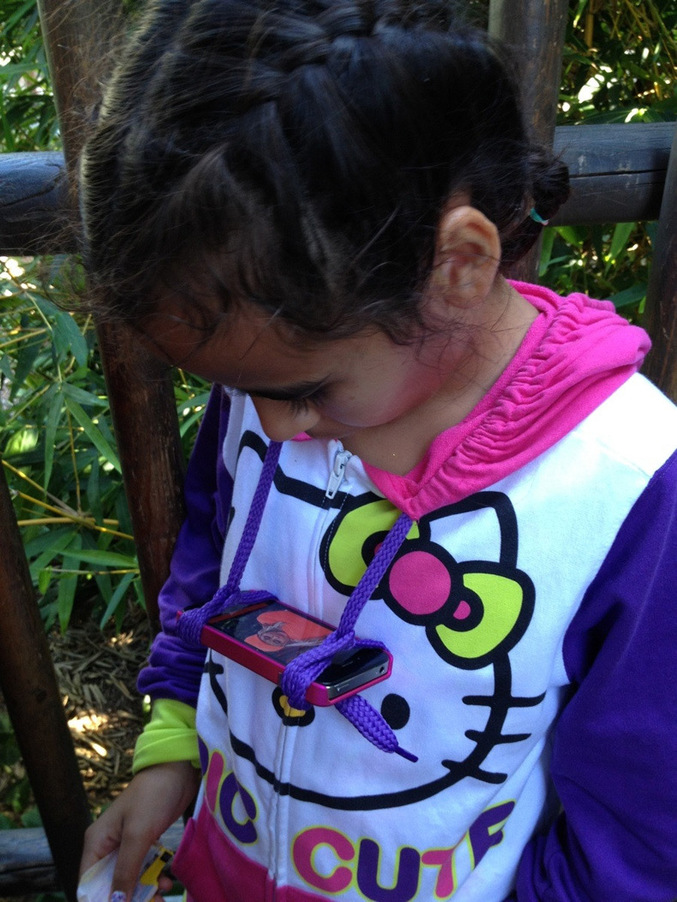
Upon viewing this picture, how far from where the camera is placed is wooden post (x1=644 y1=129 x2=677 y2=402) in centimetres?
104

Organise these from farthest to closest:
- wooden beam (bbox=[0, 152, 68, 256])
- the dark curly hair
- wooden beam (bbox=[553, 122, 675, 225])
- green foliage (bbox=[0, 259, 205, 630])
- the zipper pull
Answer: green foliage (bbox=[0, 259, 205, 630]) → wooden beam (bbox=[553, 122, 675, 225]) → wooden beam (bbox=[0, 152, 68, 256]) → the zipper pull → the dark curly hair

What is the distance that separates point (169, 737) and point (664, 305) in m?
0.78

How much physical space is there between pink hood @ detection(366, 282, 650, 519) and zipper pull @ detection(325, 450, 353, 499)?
0.03 m

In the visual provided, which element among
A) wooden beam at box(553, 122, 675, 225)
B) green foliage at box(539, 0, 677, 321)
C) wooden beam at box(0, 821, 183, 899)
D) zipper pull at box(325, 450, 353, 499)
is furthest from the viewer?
green foliage at box(539, 0, 677, 321)

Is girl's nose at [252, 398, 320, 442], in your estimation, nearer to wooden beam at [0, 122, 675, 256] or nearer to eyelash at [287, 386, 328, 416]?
eyelash at [287, 386, 328, 416]

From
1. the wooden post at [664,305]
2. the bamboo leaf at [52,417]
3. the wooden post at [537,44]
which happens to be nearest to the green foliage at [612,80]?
the wooden post at [664,305]

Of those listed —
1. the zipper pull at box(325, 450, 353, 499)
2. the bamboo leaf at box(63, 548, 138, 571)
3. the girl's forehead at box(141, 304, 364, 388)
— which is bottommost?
the bamboo leaf at box(63, 548, 138, 571)

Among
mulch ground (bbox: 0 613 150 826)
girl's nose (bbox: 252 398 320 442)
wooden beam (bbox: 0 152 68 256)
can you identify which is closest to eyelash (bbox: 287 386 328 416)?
girl's nose (bbox: 252 398 320 442)

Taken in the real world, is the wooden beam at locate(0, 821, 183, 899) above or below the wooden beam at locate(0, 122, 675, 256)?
below

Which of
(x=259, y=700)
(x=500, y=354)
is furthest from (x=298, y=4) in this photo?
(x=259, y=700)

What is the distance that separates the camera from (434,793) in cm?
76

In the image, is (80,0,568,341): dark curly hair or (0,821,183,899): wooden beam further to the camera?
(0,821,183,899): wooden beam

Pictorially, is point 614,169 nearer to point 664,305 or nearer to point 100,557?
point 664,305

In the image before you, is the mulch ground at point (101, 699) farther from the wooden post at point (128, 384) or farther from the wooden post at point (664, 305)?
the wooden post at point (664, 305)
